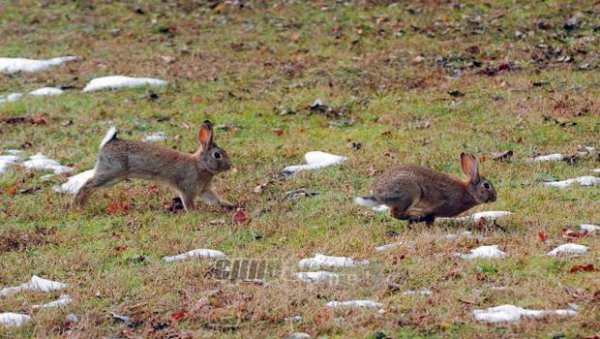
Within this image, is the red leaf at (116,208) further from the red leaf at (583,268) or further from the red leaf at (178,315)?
the red leaf at (583,268)

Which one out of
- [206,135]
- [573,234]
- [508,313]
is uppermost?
[508,313]

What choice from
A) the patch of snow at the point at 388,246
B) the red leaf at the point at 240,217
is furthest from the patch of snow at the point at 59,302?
the red leaf at the point at 240,217

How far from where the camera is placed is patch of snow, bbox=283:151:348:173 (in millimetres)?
13596

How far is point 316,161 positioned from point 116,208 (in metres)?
2.60

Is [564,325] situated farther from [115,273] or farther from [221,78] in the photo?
[221,78]

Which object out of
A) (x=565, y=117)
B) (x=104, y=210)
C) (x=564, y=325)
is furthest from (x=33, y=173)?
(x=564, y=325)

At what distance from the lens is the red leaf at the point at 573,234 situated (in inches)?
399

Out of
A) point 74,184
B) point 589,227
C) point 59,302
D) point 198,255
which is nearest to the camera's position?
point 59,302

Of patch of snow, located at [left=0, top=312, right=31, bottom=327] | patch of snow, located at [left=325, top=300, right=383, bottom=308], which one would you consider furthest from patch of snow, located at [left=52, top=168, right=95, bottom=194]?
patch of snow, located at [left=325, top=300, right=383, bottom=308]

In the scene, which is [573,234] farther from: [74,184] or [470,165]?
[74,184]

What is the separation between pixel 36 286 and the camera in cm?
932

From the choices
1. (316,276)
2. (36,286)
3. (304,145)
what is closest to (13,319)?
(36,286)

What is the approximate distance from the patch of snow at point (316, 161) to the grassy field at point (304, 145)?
0.65 ft

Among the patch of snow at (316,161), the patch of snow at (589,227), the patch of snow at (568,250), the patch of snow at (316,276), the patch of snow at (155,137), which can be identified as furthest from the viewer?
the patch of snow at (155,137)
